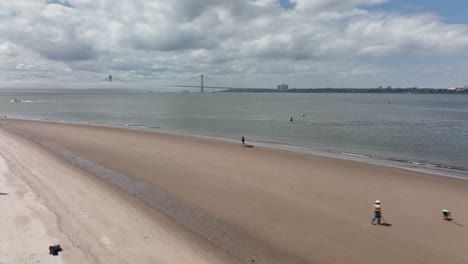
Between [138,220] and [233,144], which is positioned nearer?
[138,220]

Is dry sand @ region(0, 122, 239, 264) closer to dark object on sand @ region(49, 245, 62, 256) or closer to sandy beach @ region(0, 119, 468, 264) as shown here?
sandy beach @ region(0, 119, 468, 264)

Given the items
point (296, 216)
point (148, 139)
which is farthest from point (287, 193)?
point (148, 139)

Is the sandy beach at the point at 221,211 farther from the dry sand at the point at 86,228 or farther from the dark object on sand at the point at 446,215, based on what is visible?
the dark object on sand at the point at 446,215

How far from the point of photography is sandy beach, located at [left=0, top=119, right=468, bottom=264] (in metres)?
9.32

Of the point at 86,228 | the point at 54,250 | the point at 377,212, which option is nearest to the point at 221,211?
the point at 86,228

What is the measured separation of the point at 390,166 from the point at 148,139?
21047mm

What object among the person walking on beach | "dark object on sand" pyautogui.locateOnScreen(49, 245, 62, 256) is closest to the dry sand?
"dark object on sand" pyautogui.locateOnScreen(49, 245, 62, 256)

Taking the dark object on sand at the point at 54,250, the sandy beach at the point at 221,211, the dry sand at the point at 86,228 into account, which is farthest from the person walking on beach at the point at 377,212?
the dark object on sand at the point at 54,250

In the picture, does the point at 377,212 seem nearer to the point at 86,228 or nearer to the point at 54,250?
the point at 86,228

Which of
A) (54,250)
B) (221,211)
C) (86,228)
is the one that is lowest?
(221,211)

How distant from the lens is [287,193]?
15289 millimetres

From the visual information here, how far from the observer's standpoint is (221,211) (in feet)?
42.1

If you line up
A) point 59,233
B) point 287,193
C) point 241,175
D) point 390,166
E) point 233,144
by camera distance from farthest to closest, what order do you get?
point 233,144 → point 390,166 → point 241,175 → point 287,193 → point 59,233

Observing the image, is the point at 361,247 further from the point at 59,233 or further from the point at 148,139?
the point at 148,139
